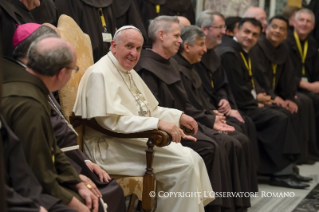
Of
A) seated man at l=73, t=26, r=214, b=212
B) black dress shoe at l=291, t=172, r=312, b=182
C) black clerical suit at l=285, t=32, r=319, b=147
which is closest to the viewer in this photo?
seated man at l=73, t=26, r=214, b=212

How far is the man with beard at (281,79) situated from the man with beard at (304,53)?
482 millimetres

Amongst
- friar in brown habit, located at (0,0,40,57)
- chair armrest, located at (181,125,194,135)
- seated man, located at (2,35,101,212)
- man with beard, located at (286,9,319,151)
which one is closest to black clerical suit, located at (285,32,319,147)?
man with beard, located at (286,9,319,151)

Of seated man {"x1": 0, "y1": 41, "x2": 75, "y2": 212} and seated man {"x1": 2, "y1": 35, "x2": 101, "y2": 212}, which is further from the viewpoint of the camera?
seated man {"x1": 2, "y1": 35, "x2": 101, "y2": 212}

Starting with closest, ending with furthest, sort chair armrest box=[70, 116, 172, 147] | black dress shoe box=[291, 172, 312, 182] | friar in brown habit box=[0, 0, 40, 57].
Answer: friar in brown habit box=[0, 0, 40, 57]
chair armrest box=[70, 116, 172, 147]
black dress shoe box=[291, 172, 312, 182]

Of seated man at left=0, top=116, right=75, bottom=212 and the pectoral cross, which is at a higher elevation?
seated man at left=0, top=116, right=75, bottom=212

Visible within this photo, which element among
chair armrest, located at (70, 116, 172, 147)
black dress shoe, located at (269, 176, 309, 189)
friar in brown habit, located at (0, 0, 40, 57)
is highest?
friar in brown habit, located at (0, 0, 40, 57)

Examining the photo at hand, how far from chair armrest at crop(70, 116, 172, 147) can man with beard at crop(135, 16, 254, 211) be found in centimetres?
95

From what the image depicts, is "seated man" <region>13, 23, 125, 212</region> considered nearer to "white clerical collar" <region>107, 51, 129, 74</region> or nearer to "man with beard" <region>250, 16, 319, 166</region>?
"white clerical collar" <region>107, 51, 129, 74</region>

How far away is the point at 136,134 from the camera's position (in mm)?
4184

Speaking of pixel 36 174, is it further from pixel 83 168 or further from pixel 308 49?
pixel 308 49

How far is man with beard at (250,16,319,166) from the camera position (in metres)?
7.55

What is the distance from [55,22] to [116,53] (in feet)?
2.62

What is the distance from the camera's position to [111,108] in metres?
4.20

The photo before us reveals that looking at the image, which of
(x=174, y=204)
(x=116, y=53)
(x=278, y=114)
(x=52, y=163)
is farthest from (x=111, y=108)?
(x=278, y=114)
